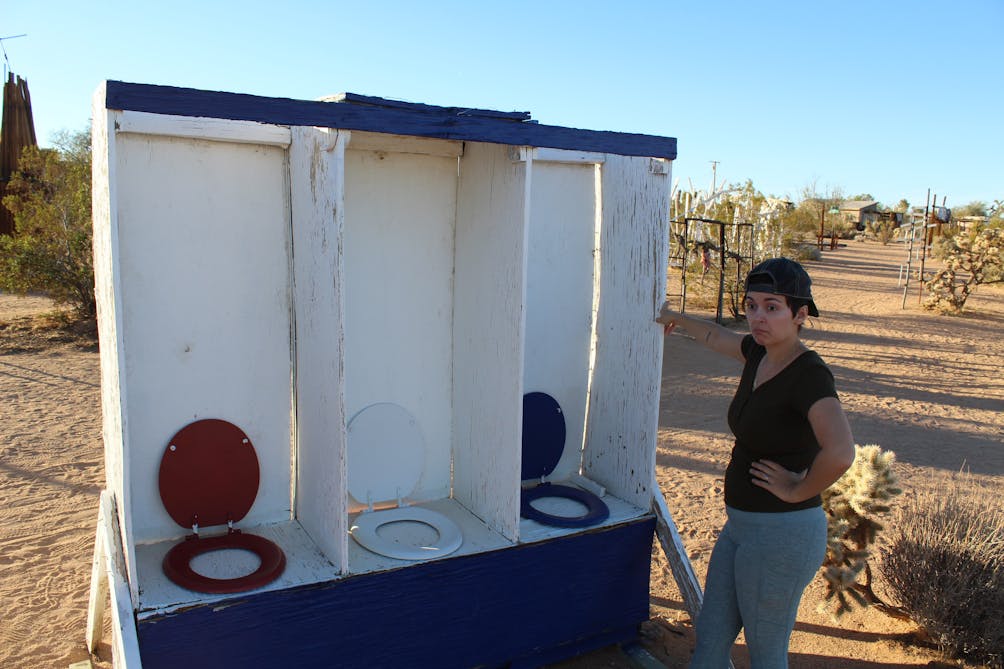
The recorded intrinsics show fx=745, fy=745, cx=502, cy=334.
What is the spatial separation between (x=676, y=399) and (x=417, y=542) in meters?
5.44

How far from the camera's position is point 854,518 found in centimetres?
352

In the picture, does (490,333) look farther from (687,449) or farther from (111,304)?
(687,449)

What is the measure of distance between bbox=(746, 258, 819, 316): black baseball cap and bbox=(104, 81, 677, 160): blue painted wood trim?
964mm

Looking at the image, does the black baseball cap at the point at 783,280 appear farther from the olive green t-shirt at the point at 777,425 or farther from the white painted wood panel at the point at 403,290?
the white painted wood panel at the point at 403,290

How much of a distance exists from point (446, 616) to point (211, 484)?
1043mm

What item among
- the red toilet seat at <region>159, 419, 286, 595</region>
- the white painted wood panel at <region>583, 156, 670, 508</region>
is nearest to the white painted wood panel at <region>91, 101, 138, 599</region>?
the red toilet seat at <region>159, 419, 286, 595</region>

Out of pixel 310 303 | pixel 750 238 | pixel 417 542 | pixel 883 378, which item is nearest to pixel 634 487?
pixel 417 542

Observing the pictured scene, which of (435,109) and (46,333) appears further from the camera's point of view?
(46,333)

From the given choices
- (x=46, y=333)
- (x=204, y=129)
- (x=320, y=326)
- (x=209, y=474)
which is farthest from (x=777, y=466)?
(x=46, y=333)

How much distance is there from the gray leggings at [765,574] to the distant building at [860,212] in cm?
4724

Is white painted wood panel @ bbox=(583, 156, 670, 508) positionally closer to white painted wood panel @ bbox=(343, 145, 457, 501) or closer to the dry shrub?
white painted wood panel @ bbox=(343, 145, 457, 501)

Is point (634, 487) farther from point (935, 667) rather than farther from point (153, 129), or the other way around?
point (153, 129)

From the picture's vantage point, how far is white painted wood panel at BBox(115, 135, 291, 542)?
2.68m

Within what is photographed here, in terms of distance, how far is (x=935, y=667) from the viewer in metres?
3.31
